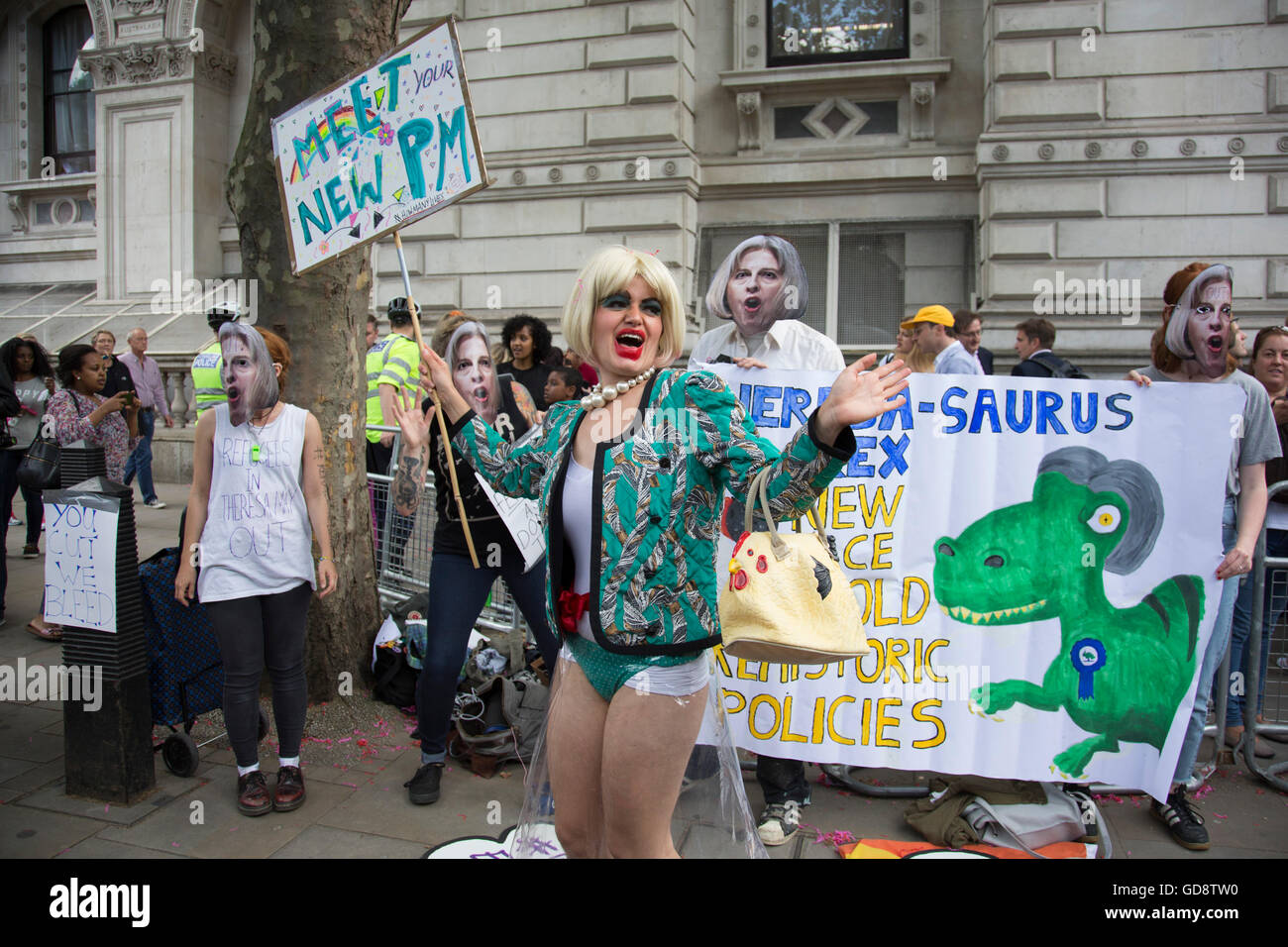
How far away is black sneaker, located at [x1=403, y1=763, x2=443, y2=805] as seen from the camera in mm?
3822

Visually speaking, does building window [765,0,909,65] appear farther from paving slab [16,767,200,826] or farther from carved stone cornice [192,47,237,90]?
paving slab [16,767,200,826]

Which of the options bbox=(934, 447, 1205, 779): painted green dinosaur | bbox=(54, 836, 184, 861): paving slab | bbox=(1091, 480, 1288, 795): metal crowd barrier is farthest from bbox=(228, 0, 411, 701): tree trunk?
Result: bbox=(1091, 480, 1288, 795): metal crowd barrier

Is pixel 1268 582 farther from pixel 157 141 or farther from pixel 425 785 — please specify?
pixel 157 141

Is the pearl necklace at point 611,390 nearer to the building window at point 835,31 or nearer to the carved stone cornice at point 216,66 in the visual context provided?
the building window at point 835,31

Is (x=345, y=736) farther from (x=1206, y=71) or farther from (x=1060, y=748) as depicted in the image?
(x=1206, y=71)

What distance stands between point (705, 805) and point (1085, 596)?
2.16 meters

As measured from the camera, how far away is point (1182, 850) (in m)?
3.51

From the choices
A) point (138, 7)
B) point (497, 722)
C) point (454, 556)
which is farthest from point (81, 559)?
point (138, 7)

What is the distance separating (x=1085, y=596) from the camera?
12.3ft

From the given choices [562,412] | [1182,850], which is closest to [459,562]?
[562,412]

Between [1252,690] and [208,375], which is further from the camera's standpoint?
[208,375]

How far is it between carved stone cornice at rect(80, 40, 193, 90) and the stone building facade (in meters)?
0.04

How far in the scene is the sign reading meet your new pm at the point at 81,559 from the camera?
12.2ft

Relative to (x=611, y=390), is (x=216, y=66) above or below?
above
